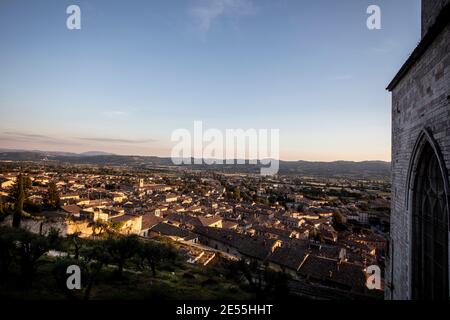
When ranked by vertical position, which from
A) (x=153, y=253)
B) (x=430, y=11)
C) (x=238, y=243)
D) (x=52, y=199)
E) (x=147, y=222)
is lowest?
(x=238, y=243)

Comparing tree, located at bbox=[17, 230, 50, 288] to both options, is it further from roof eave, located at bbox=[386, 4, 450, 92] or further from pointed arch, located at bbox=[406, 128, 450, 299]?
roof eave, located at bbox=[386, 4, 450, 92]

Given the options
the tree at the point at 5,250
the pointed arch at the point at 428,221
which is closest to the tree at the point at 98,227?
the tree at the point at 5,250

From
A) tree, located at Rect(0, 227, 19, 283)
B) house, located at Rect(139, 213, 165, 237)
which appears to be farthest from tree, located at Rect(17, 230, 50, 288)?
house, located at Rect(139, 213, 165, 237)

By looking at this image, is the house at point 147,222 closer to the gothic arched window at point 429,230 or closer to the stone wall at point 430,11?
the gothic arched window at point 429,230

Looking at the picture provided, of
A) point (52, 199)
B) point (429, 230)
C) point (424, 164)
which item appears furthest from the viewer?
point (52, 199)

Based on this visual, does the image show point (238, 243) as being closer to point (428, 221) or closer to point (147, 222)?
point (147, 222)

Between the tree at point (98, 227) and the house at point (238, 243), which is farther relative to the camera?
the tree at point (98, 227)

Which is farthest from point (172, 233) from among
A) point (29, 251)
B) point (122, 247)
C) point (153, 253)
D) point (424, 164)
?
point (424, 164)
